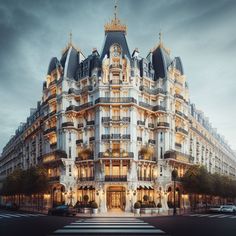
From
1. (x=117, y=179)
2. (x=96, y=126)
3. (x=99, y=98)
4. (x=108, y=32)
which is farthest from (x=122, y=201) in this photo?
(x=108, y=32)

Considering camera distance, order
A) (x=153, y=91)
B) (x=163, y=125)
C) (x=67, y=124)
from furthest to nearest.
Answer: (x=153, y=91)
(x=67, y=124)
(x=163, y=125)

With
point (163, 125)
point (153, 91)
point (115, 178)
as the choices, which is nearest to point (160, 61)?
point (153, 91)

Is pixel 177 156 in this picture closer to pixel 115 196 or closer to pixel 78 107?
pixel 115 196

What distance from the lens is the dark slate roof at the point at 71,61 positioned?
66.2 m

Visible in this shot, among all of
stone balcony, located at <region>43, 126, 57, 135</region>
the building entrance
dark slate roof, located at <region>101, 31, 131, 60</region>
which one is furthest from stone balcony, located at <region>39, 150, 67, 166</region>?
dark slate roof, located at <region>101, 31, 131, 60</region>

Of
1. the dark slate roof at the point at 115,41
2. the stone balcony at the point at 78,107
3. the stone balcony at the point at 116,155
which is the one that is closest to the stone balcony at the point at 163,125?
the stone balcony at the point at 116,155

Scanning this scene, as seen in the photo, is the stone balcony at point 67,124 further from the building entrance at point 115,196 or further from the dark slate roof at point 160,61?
the dark slate roof at point 160,61

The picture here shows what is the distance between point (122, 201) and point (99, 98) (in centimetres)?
1746

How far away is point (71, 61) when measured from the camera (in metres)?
67.6

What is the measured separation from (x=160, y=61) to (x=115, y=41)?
9482 millimetres

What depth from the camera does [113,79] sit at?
197 feet

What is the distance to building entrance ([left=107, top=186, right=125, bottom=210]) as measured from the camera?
56.9m

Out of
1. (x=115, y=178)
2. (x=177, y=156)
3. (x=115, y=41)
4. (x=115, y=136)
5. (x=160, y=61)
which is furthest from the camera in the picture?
(x=160, y=61)

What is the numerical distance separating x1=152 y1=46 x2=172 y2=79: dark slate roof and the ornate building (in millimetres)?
207
